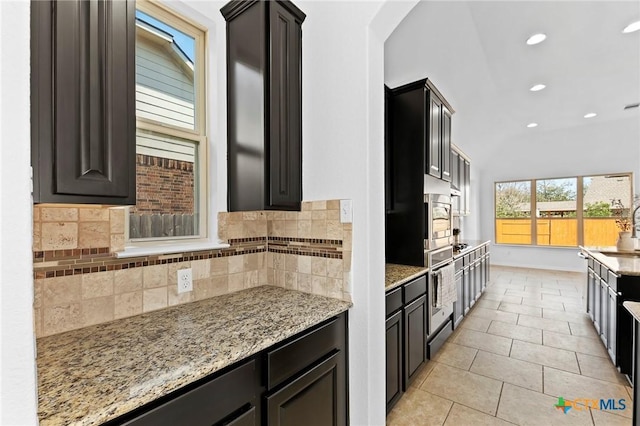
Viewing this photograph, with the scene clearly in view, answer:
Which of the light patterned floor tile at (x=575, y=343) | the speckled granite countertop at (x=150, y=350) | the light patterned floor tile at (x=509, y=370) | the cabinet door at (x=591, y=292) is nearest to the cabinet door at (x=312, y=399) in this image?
the speckled granite countertop at (x=150, y=350)

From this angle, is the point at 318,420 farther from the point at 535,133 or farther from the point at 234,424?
the point at 535,133

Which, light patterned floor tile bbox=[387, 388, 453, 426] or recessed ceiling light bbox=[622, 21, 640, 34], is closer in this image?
light patterned floor tile bbox=[387, 388, 453, 426]

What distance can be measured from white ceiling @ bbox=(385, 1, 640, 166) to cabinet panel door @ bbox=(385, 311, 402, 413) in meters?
2.47

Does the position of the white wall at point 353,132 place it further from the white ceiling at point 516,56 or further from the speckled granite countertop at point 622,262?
the speckled granite countertop at point 622,262

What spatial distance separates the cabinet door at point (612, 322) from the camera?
8.54 ft

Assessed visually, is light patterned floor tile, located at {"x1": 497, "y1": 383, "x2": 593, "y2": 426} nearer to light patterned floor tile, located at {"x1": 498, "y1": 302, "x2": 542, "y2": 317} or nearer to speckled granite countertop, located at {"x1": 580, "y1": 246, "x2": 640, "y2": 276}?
speckled granite countertop, located at {"x1": 580, "y1": 246, "x2": 640, "y2": 276}

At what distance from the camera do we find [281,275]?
6.53 ft

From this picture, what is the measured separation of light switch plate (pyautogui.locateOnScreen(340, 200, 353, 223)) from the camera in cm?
168

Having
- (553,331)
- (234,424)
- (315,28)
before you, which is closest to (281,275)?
(234,424)

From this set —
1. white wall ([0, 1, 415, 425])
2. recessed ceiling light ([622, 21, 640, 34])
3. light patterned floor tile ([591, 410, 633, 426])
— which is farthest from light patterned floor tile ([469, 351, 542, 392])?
recessed ceiling light ([622, 21, 640, 34])

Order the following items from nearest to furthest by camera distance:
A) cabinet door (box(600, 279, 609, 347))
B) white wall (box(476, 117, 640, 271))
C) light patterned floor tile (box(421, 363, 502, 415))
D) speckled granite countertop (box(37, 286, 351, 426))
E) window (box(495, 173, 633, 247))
Answer: speckled granite countertop (box(37, 286, 351, 426))
light patterned floor tile (box(421, 363, 502, 415))
cabinet door (box(600, 279, 609, 347))
white wall (box(476, 117, 640, 271))
window (box(495, 173, 633, 247))

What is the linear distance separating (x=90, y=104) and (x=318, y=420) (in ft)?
5.41

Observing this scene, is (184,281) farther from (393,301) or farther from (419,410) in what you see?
(419,410)
